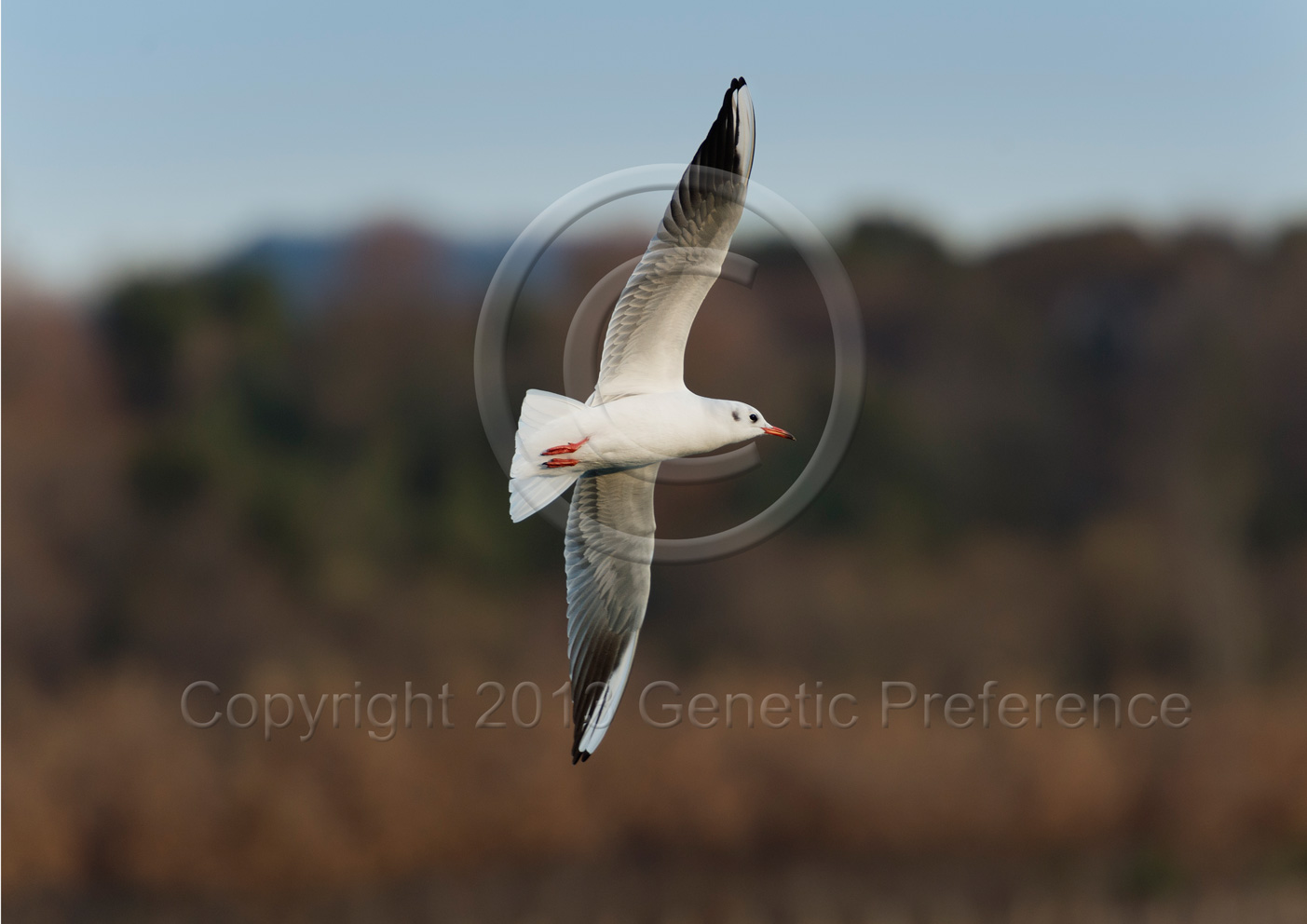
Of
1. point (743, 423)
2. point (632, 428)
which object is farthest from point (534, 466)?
point (743, 423)

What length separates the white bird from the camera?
483 cm

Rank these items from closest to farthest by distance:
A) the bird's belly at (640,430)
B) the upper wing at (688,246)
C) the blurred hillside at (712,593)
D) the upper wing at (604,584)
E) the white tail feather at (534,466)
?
1. the upper wing at (688,246)
2. the bird's belly at (640,430)
3. the white tail feather at (534,466)
4. the upper wing at (604,584)
5. the blurred hillside at (712,593)

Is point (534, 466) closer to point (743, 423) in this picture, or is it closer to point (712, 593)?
point (743, 423)

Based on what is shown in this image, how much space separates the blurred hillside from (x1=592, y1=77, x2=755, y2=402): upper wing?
7520 millimetres

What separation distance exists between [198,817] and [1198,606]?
9.43 metres

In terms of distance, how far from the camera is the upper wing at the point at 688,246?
4805mm

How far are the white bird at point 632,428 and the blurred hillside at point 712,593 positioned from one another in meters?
6.27

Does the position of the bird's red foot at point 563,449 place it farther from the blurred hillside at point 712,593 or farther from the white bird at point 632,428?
the blurred hillside at point 712,593

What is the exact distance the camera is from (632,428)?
16.9ft

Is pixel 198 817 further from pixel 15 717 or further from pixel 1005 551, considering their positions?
pixel 1005 551

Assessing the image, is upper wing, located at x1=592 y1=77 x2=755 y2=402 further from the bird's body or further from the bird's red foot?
the bird's red foot

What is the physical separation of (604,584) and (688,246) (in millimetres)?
1639

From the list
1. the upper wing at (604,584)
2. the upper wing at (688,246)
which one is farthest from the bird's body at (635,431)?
the upper wing at (604,584)

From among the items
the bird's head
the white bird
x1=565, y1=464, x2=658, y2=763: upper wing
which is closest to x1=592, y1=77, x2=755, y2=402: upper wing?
the white bird
